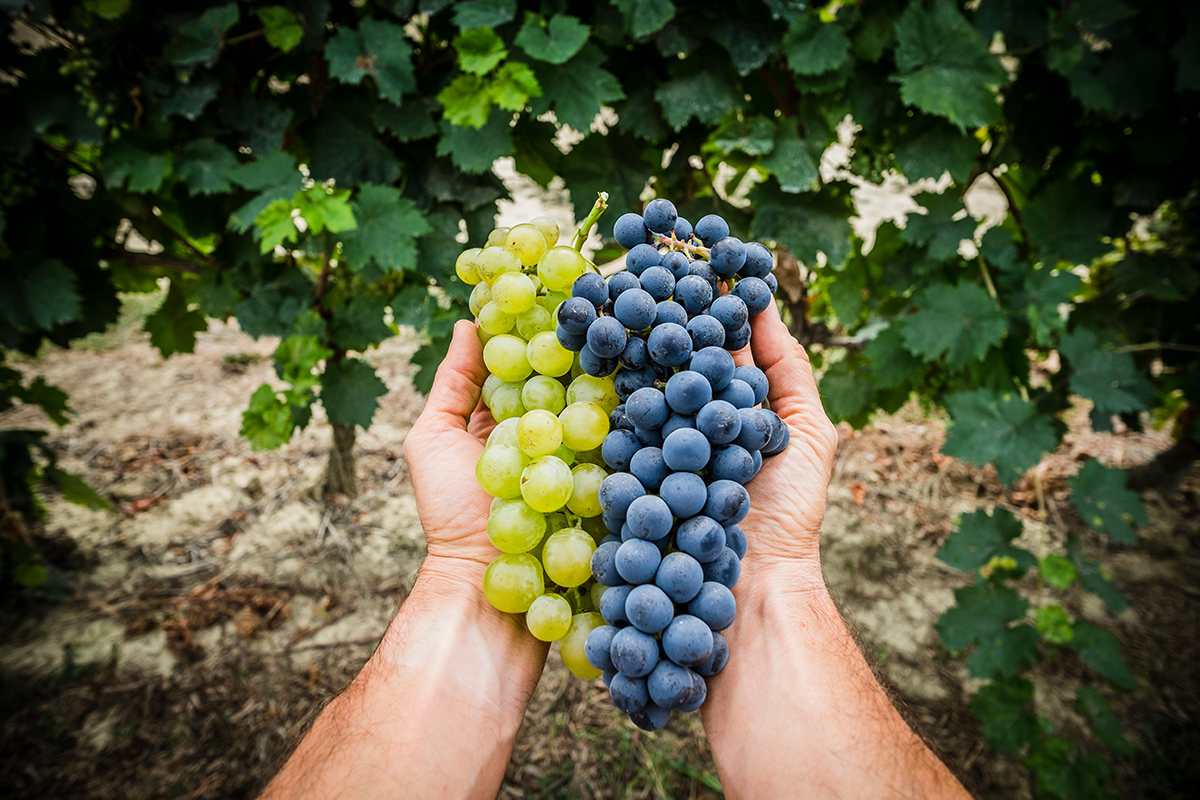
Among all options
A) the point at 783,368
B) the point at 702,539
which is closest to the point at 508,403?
the point at 702,539

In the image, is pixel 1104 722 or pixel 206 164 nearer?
pixel 206 164

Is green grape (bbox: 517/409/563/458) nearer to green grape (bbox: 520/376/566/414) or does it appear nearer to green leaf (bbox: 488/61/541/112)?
green grape (bbox: 520/376/566/414)

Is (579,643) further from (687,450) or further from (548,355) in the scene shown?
(548,355)

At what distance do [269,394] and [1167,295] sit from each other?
3.38 m

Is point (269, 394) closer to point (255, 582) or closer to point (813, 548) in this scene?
point (255, 582)

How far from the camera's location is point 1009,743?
6.61 feet

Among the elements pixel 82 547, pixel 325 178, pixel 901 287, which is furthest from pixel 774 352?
pixel 82 547

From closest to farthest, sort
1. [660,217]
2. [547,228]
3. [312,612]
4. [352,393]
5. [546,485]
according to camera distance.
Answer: [546,485]
[660,217]
[547,228]
[352,393]
[312,612]

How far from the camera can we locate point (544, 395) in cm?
125

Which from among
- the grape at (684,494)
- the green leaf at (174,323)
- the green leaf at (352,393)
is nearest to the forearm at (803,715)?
the grape at (684,494)

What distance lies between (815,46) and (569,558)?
1.73 metres

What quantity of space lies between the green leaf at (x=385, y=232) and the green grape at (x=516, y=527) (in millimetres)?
1095

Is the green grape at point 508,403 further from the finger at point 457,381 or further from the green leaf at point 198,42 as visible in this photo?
the green leaf at point 198,42

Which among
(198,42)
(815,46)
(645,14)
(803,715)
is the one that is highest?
(815,46)
